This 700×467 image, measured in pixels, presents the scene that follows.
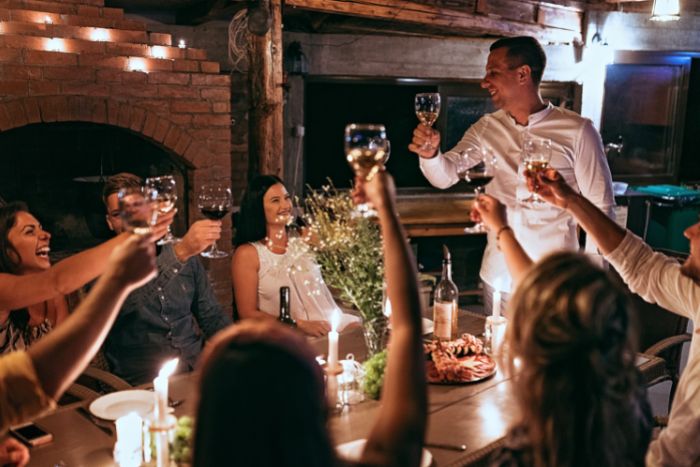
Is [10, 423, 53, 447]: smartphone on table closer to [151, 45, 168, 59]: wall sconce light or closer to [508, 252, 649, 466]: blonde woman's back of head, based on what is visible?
[508, 252, 649, 466]: blonde woman's back of head

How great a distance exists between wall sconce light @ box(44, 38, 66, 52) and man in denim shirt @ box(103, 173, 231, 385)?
1.70m

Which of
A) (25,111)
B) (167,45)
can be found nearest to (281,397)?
(25,111)

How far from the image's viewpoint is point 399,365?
1.20m

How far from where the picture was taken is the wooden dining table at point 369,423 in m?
1.87

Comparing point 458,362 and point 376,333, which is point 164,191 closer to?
point 376,333

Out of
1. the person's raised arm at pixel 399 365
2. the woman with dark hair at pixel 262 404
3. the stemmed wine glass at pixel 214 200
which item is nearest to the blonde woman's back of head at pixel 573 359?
the person's raised arm at pixel 399 365

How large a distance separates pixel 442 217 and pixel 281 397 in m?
5.65

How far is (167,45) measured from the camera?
4754 mm

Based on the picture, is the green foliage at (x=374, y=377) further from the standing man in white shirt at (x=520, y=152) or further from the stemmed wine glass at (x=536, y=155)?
the standing man in white shirt at (x=520, y=152)

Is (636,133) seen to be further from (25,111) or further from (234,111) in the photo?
(25,111)

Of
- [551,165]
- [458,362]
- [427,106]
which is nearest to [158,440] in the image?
[458,362]

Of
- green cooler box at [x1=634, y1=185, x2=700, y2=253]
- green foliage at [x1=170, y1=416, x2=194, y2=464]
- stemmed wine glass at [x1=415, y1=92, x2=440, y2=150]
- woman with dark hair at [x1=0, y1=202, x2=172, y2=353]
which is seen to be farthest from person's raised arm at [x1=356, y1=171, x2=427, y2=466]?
green cooler box at [x1=634, y1=185, x2=700, y2=253]

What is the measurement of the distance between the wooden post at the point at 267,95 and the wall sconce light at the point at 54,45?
3.96ft

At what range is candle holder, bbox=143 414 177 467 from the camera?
65.1 inches
